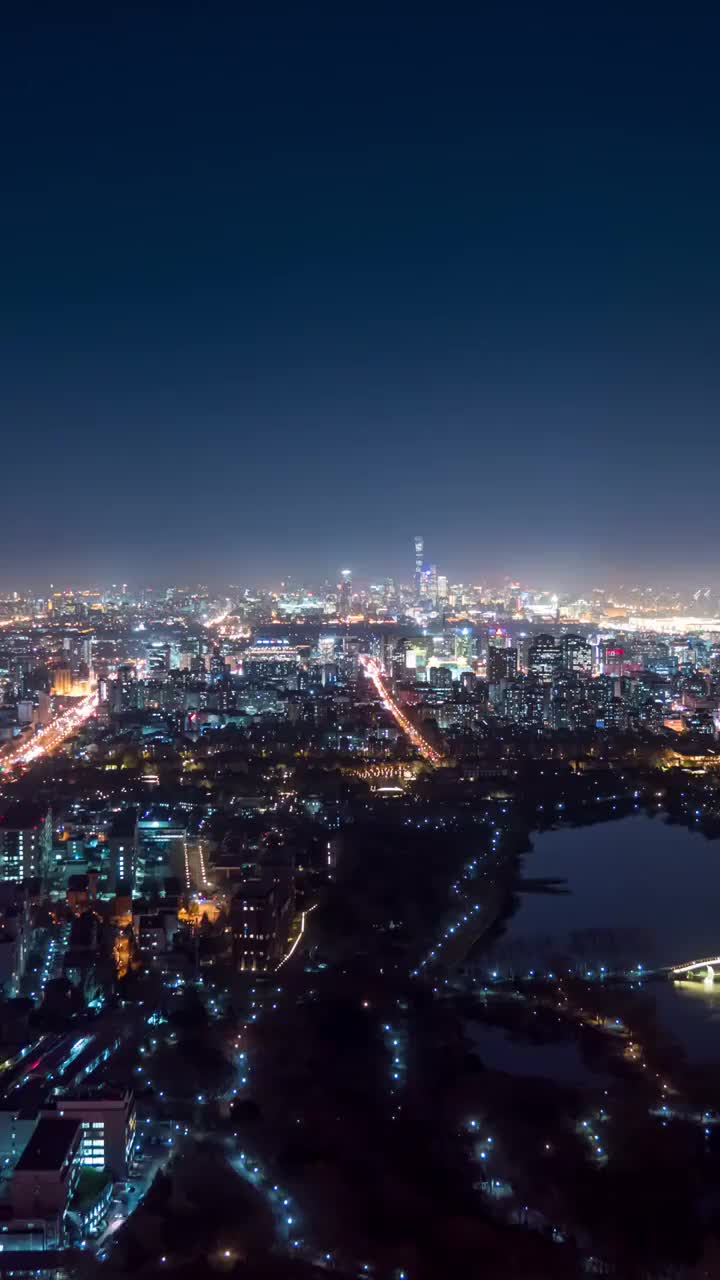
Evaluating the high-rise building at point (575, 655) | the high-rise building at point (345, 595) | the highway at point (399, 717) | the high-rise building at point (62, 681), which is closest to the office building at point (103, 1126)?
the highway at point (399, 717)

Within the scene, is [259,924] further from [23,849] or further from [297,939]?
[23,849]

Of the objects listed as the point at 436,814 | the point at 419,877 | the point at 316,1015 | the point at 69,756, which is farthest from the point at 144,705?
the point at 316,1015

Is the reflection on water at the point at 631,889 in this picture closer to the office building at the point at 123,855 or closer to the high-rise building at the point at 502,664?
the office building at the point at 123,855

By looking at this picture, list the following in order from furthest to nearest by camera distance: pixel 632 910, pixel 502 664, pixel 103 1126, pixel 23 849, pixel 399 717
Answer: pixel 502 664
pixel 399 717
pixel 23 849
pixel 632 910
pixel 103 1126

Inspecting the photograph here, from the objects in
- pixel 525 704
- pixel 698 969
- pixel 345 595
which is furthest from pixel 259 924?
pixel 345 595

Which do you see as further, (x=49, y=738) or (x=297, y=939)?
(x=49, y=738)

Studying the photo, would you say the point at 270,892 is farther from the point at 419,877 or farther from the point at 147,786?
the point at 147,786

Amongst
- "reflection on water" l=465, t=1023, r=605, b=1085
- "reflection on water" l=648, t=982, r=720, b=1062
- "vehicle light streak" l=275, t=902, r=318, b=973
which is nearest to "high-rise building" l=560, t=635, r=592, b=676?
"vehicle light streak" l=275, t=902, r=318, b=973
